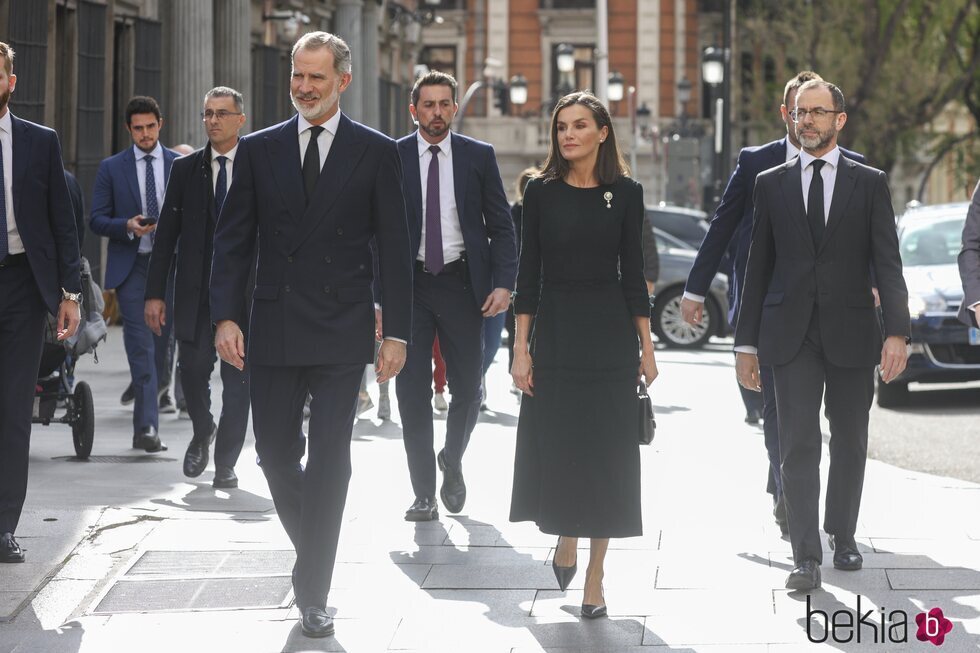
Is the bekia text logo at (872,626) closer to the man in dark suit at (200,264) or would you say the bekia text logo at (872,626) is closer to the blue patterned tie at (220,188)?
the man in dark suit at (200,264)

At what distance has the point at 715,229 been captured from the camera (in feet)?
26.3

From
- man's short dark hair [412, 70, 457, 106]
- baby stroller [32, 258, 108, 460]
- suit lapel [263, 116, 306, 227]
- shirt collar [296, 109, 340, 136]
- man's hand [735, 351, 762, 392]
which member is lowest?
baby stroller [32, 258, 108, 460]

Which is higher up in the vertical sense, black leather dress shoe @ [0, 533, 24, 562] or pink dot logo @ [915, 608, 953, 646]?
black leather dress shoe @ [0, 533, 24, 562]

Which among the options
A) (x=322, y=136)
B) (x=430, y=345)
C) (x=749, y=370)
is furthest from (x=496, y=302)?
(x=322, y=136)

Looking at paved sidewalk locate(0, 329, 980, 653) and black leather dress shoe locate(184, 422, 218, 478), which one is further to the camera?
black leather dress shoe locate(184, 422, 218, 478)

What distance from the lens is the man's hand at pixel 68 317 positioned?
7.32 metres

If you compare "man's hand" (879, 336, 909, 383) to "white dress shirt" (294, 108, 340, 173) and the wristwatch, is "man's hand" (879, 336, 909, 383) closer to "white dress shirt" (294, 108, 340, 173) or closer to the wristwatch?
"white dress shirt" (294, 108, 340, 173)

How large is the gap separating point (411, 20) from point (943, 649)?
30.3 m

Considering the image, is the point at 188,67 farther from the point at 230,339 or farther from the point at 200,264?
the point at 230,339

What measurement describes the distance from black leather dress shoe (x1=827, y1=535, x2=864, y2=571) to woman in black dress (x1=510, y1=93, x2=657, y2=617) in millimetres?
1136

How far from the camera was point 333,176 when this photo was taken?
6.11 m

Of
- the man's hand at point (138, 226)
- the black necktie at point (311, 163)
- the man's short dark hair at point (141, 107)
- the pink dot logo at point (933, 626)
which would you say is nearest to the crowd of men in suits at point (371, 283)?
the black necktie at point (311, 163)

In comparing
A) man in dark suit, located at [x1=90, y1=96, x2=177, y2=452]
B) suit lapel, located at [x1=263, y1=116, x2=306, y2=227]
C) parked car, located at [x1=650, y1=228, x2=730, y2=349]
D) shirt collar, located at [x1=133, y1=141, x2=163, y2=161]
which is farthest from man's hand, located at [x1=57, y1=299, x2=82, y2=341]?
parked car, located at [x1=650, y1=228, x2=730, y2=349]

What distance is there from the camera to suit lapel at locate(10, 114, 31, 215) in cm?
723
